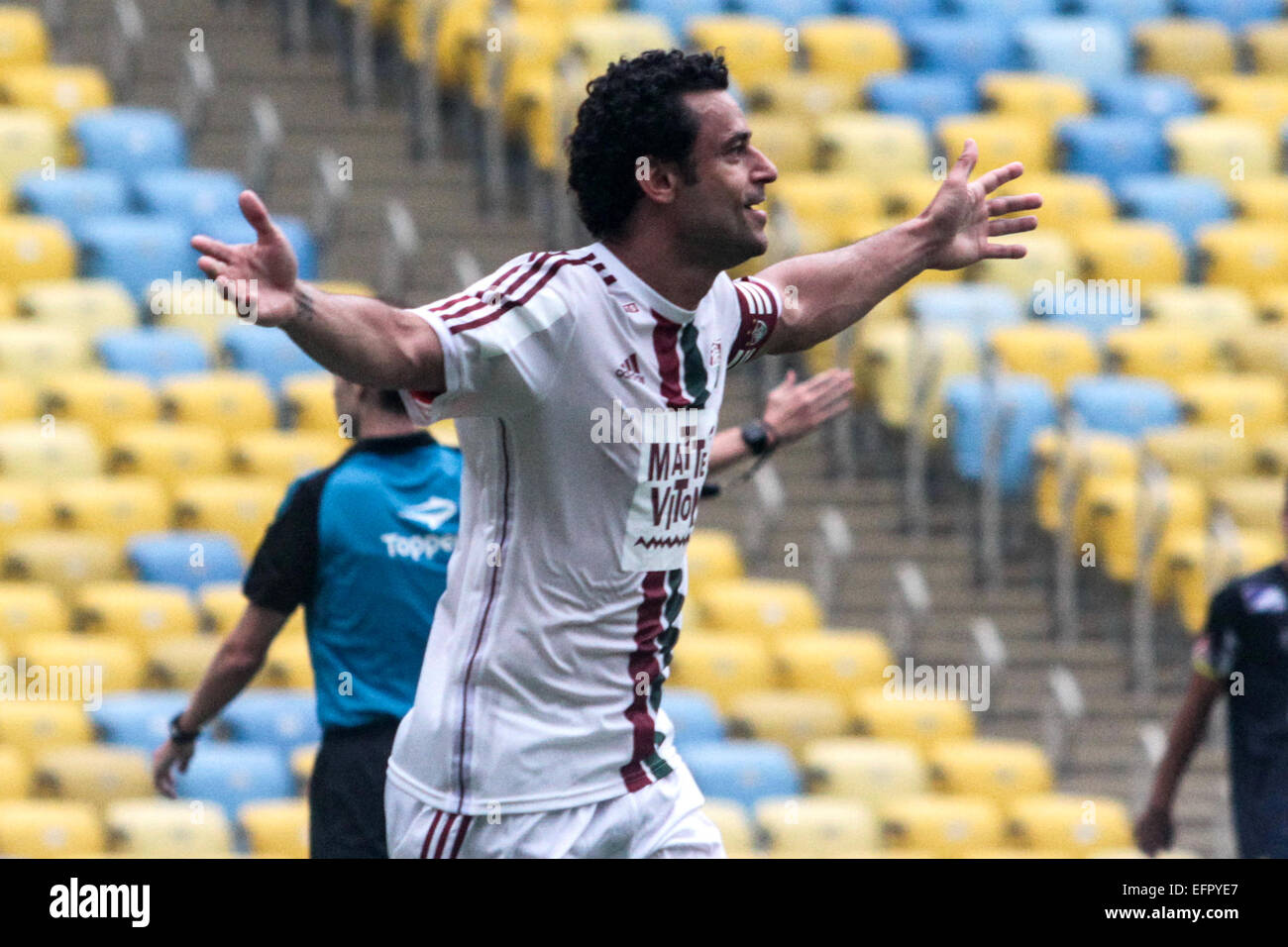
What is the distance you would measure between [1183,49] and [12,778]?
8372 millimetres

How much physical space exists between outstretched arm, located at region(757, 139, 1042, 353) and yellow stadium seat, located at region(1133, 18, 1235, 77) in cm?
893

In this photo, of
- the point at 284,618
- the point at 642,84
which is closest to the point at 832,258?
the point at 642,84

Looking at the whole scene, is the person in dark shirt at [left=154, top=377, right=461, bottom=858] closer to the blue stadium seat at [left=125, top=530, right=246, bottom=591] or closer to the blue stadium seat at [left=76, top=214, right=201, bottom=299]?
the blue stadium seat at [left=125, top=530, right=246, bottom=591]

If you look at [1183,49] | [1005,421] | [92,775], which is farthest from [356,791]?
[1183,49]

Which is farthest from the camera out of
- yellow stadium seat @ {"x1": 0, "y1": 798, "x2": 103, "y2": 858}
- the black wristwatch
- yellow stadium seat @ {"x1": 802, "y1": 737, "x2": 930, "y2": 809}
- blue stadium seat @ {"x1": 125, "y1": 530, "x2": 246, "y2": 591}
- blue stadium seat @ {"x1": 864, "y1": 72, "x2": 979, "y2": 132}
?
blue stadium seat @ {"x1": 864, "y1": 72, "x2": 979, "y2": 132}

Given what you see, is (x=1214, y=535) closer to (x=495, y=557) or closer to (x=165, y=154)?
(x=165, y=154)

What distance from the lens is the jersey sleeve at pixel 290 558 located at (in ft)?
16.4

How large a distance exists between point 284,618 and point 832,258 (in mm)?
1601

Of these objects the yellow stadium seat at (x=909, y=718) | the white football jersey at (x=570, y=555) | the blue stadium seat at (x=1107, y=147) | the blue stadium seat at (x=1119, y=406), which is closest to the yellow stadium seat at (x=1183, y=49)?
the blue stadium seat at (x=1107, y=147)

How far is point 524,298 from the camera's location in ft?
11.6

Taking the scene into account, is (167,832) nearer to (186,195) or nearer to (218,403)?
(218,403)

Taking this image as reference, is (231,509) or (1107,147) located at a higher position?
(1107,147)

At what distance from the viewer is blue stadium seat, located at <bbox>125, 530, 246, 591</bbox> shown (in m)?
8.15

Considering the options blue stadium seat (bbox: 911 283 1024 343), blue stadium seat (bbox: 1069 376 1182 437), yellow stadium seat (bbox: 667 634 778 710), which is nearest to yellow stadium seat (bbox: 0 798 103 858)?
yellow stadium seat (bbox: 667 634 778 710)
